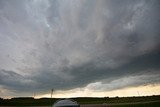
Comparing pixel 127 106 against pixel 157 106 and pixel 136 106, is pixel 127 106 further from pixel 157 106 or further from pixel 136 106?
pixel 157 106

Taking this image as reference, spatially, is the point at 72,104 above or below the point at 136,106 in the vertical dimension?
below

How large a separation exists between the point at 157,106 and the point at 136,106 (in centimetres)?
693

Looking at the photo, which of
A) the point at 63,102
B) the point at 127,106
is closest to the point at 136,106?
the point at 127,106

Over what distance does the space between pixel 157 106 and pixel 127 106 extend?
33.4ft

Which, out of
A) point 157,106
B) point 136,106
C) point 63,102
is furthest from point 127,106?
point 63,102

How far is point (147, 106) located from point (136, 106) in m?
4.09

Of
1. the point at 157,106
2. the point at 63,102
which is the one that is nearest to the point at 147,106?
the point at 157,106

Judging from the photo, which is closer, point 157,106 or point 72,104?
point 72,104

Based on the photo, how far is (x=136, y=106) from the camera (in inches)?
3221

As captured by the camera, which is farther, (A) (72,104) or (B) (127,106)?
(B) (127,106)

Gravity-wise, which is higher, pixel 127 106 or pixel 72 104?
pixel 127 106

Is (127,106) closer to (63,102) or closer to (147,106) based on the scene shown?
(147,106)

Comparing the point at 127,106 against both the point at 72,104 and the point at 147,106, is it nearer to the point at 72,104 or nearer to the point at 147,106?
the point at 147,106

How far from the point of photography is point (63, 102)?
109ft
